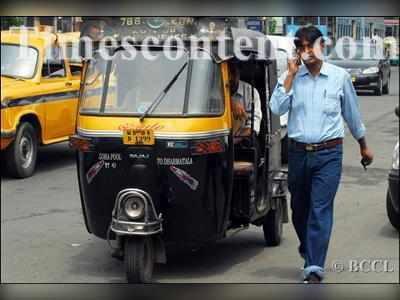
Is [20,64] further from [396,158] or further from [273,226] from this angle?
[396,158]

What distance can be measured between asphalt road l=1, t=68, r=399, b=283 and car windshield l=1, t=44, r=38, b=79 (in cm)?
237

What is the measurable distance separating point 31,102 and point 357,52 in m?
5.03

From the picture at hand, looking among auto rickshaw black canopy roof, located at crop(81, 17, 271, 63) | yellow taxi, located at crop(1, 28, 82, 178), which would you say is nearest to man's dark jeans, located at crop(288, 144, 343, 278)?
auto rickshaw black canopy roof, located at crop(81, 17, 271, 63)

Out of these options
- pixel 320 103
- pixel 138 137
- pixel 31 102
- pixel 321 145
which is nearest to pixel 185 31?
pixel 138 137

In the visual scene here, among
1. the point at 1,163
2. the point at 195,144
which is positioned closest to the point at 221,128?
the point at 195,144

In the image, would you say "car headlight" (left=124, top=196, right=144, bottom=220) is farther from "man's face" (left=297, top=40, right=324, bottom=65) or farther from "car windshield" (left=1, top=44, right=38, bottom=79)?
"car windshield" (left=1, top=44, right=38, bottom=79)

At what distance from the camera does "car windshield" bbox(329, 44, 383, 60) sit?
5.51 metres

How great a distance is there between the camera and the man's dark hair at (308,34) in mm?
5035

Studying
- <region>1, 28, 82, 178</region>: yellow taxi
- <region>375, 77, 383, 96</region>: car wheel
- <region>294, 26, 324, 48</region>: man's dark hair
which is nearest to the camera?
<region>294, 26, 324, 48</region>: man's dark hair

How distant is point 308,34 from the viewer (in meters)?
5.07

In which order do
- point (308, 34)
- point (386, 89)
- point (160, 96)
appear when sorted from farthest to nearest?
point (386, 89) → point (160, 96) → point (308, 34)

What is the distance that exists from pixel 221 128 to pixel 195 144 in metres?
0.25

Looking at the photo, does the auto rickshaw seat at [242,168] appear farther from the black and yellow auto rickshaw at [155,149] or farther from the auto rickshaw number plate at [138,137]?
the auto rickshaw number plate at [138,137]

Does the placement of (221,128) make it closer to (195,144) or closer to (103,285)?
(195,144)
